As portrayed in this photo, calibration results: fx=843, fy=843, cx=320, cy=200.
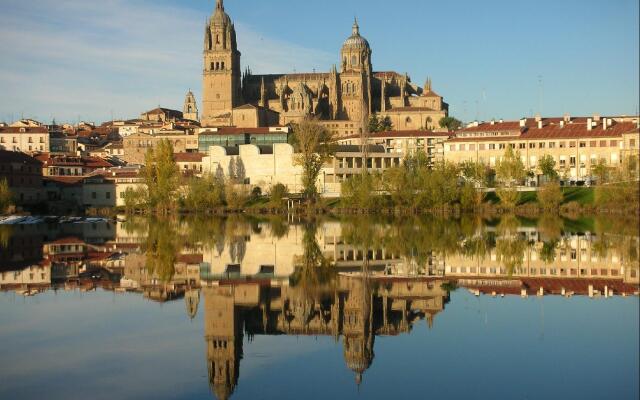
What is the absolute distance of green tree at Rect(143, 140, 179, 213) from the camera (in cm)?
6444

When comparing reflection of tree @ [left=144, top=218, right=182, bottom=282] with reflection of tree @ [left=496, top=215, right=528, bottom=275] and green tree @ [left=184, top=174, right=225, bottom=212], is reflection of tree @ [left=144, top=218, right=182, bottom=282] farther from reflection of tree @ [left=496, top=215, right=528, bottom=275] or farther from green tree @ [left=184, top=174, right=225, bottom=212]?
green tree @ [left=184, top=174, right=225, bottom=212]

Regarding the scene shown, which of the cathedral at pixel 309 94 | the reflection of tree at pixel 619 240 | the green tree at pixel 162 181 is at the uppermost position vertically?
the cathedral at pixel 309 94

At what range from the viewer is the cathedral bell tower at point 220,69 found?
10612cm

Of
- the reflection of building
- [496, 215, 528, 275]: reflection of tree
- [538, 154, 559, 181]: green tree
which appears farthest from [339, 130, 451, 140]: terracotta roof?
the reflection of building

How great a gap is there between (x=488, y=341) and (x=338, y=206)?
158ft

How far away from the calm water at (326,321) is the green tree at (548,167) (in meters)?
33.2

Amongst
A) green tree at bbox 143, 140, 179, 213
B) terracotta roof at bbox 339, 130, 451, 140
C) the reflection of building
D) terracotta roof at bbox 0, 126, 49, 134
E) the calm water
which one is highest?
terracotta roof at bbox 0, 126, 49, 134

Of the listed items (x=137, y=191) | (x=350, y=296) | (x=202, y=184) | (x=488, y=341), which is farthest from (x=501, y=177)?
(x=488, y=341)

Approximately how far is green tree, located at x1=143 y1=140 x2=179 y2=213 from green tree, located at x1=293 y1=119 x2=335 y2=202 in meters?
9.83

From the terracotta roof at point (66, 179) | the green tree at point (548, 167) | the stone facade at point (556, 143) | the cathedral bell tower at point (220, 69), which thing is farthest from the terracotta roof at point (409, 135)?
the terracotta roof at point (66, 179)

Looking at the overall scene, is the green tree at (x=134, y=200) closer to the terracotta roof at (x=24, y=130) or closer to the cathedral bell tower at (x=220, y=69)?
the terracotta roof at (x=24, y=130)

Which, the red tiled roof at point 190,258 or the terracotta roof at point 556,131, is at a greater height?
the terracotta roof at point 556,131

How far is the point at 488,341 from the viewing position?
14.3 m

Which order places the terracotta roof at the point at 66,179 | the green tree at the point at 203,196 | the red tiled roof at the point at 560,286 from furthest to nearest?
the terracotta roof at the point at 66,179, the green tree at the point at 203,196, the red tiled roof at the point at 560,286
